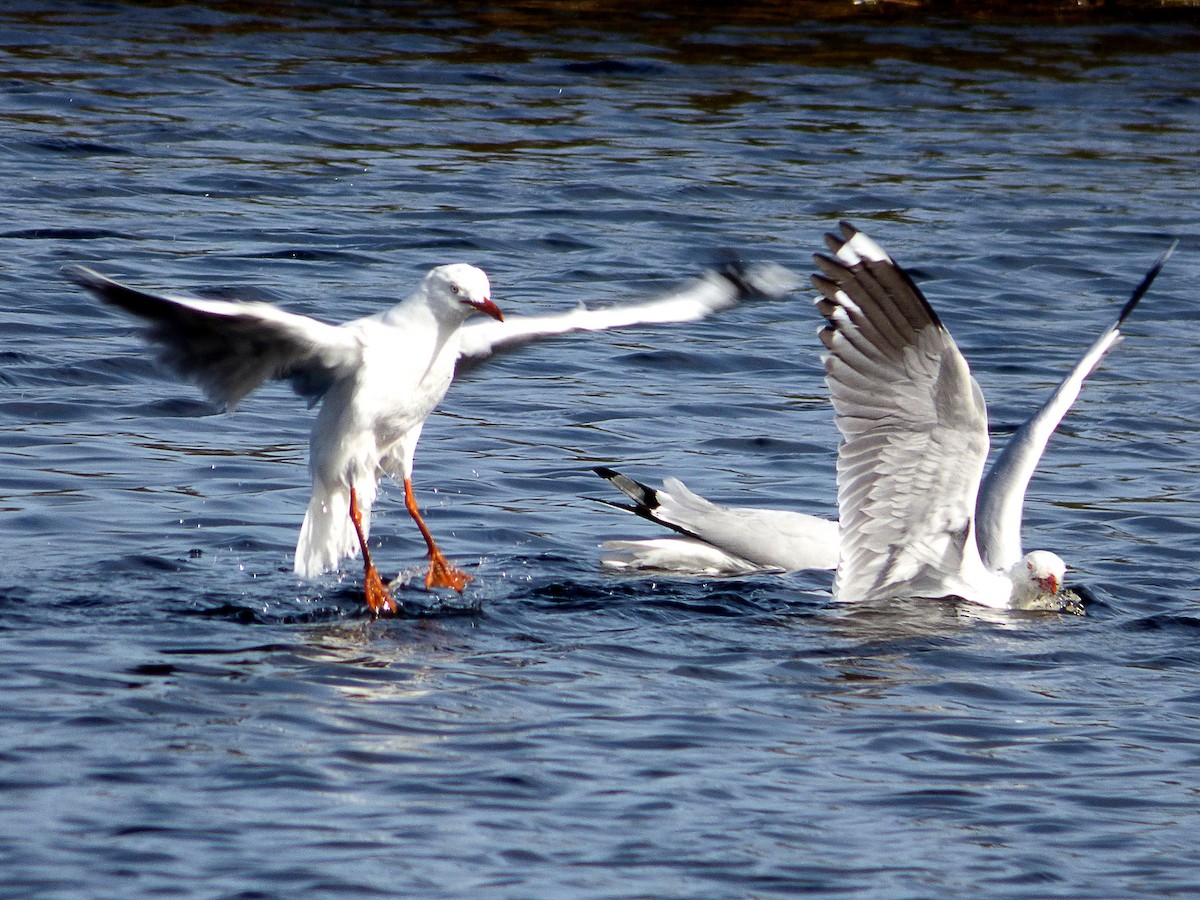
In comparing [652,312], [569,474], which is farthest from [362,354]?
[569,474]

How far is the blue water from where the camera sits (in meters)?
5.09

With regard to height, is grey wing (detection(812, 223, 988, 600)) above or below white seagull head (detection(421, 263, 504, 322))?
below

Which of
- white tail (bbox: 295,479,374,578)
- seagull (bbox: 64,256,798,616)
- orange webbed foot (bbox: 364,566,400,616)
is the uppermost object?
seagull (bbox: 64,256,798,616)

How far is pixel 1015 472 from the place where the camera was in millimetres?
7793

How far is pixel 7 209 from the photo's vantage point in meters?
12.8

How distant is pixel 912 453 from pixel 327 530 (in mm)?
2191

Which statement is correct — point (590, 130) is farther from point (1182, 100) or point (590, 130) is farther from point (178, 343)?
point (178, 343)

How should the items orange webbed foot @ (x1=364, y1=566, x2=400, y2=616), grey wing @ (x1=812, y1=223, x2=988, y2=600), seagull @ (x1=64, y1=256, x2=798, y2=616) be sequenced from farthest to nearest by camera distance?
orange webbed foot @ (x1=364, y1=566, x2=400, y2=616), grey wing @ (x1=812, y1=223, x2=988, y2=600), seagull @ (x1=64, y1=256, x2=798, y2=616)

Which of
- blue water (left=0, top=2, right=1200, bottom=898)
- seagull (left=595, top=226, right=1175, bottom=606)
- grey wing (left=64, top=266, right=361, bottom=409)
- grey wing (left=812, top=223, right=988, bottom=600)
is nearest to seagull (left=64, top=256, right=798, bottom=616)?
grey wing (left=64, top=266, right=361, bottom=409)

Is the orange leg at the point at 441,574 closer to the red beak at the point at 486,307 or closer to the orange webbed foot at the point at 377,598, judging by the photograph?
the orange webbed foot at the point at 377,598

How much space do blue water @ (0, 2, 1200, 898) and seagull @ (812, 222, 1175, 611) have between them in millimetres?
192

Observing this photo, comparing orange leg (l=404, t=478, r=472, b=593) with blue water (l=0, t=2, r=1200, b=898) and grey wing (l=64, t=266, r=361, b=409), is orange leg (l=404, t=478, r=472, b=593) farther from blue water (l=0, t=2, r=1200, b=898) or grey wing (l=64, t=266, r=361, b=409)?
grey wing (l=64, t=266, r=361, b=409)

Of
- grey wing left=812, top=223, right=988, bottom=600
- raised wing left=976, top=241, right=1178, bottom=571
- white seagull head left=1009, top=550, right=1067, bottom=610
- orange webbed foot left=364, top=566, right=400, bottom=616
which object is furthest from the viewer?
raised wing left=976, top=241, right=1178, bottom=571

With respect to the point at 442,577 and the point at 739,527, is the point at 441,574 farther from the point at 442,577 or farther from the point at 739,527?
the point at 739,527
